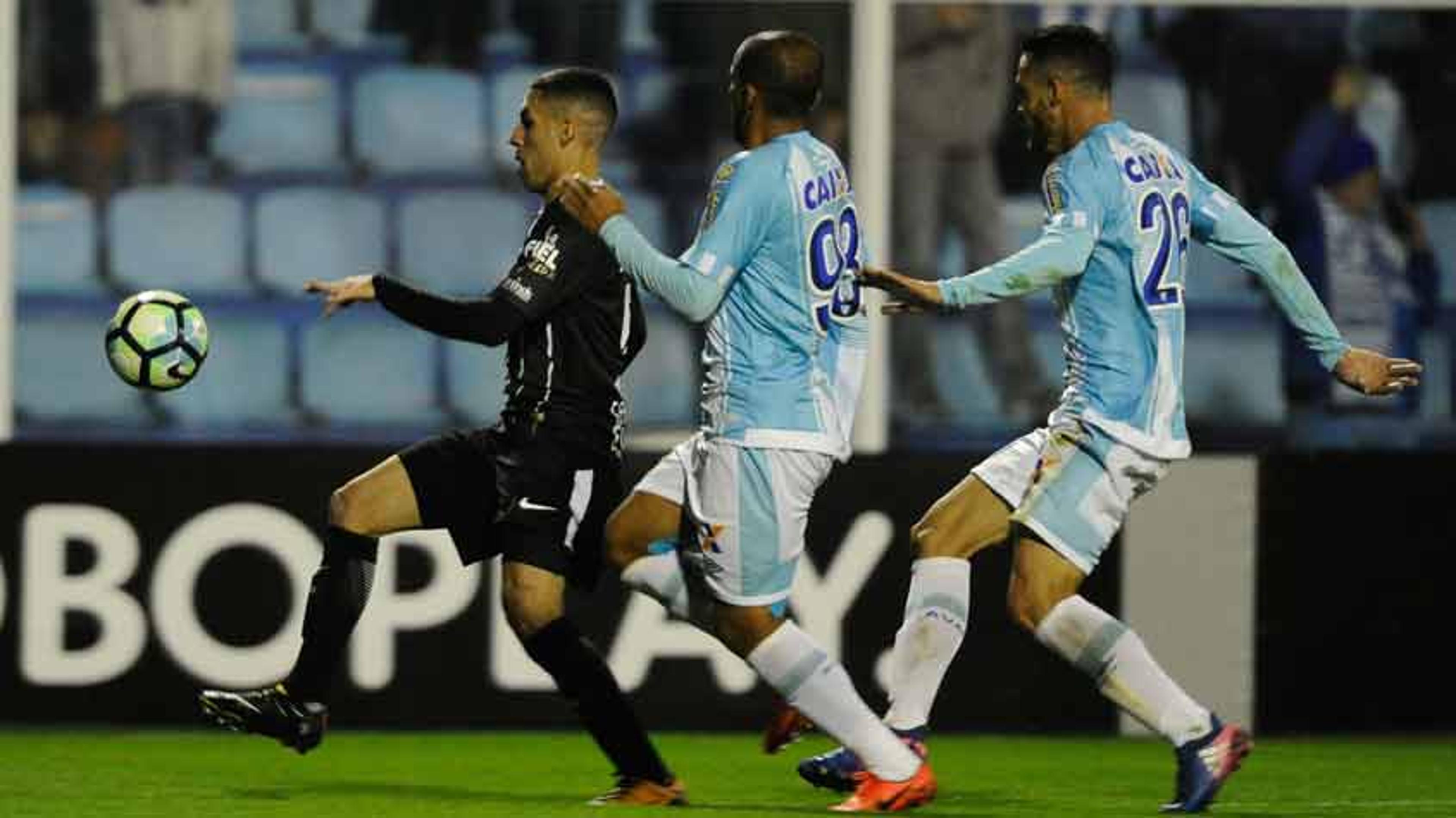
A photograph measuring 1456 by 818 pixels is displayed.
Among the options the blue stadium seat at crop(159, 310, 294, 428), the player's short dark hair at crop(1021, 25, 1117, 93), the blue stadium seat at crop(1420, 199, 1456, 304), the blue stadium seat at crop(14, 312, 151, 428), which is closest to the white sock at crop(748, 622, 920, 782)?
the player's short dark hair at crop(1021, 25, 1117, 93)

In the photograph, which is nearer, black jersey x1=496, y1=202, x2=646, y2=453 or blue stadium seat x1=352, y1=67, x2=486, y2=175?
black jersey x1=496, y1=202, x2=646, y2=453

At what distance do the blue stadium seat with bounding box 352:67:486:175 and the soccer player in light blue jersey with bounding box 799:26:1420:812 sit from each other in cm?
438

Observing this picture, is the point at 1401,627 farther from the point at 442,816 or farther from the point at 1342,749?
the point at 442,816

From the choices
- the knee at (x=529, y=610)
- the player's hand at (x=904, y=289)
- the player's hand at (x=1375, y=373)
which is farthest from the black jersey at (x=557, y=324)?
the player's hand at (x=1375, y=373)

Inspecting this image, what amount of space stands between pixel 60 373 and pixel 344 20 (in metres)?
1.68

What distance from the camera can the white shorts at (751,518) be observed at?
6461 mm

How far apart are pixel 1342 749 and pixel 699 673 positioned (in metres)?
1.96

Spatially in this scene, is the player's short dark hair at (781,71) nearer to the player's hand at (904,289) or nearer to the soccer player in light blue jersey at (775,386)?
the soccer player in light blue jersey at (775,386)

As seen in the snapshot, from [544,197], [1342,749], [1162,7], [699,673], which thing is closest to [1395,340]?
[1162,7]

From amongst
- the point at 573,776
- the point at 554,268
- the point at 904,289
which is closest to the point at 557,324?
the point at 554,268

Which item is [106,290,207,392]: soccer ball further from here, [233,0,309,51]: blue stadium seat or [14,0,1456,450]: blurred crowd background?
[233,0,309,51]: blue stadium seat

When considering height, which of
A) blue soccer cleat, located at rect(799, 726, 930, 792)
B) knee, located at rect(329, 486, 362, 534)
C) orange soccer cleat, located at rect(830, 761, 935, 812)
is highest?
knee, located at rect(329, 486, 362, 534)

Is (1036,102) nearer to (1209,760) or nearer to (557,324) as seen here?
(557,324)

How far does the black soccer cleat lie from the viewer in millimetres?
6992
